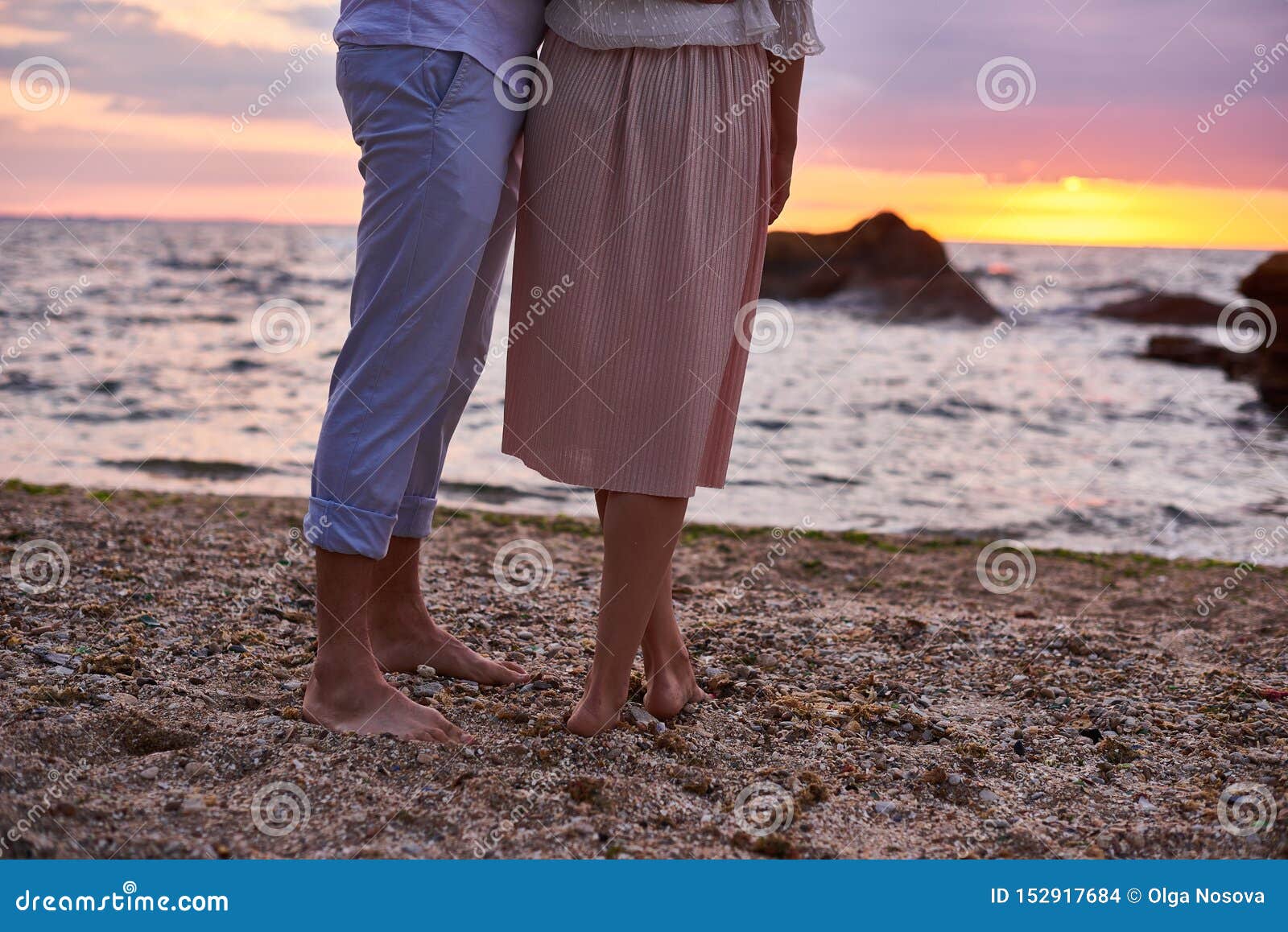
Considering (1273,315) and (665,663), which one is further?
(1273,315)

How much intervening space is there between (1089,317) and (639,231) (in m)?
20.2

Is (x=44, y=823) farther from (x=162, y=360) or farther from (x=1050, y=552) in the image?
(x=162, y=360)

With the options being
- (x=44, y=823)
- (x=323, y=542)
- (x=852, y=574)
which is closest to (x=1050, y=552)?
(x=852, y=574)

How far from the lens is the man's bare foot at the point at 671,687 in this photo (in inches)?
90.0

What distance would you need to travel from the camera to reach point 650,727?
223 centimetres

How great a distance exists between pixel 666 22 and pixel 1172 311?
20196 millimetres

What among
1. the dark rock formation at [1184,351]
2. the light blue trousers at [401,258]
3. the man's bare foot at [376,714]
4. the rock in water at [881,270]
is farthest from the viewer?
the rock in water at [881,270]

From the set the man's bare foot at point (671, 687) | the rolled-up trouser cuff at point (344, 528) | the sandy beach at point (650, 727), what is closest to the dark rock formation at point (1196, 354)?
the sandy beach at point (650, 727)

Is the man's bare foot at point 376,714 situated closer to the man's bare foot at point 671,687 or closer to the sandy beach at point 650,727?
the sandy beach at point 650,727

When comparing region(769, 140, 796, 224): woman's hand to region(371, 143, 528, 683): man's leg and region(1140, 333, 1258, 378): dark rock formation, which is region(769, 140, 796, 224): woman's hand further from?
region(1140, 333, 1258, 378): dark rock formation

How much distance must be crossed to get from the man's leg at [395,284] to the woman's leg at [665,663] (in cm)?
48

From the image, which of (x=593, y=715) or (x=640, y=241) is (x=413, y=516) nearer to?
(x=593, y=715)

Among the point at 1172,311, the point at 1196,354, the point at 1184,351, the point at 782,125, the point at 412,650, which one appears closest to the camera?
the point at 782,125

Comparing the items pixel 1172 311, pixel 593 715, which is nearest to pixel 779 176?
pixel 593 715
